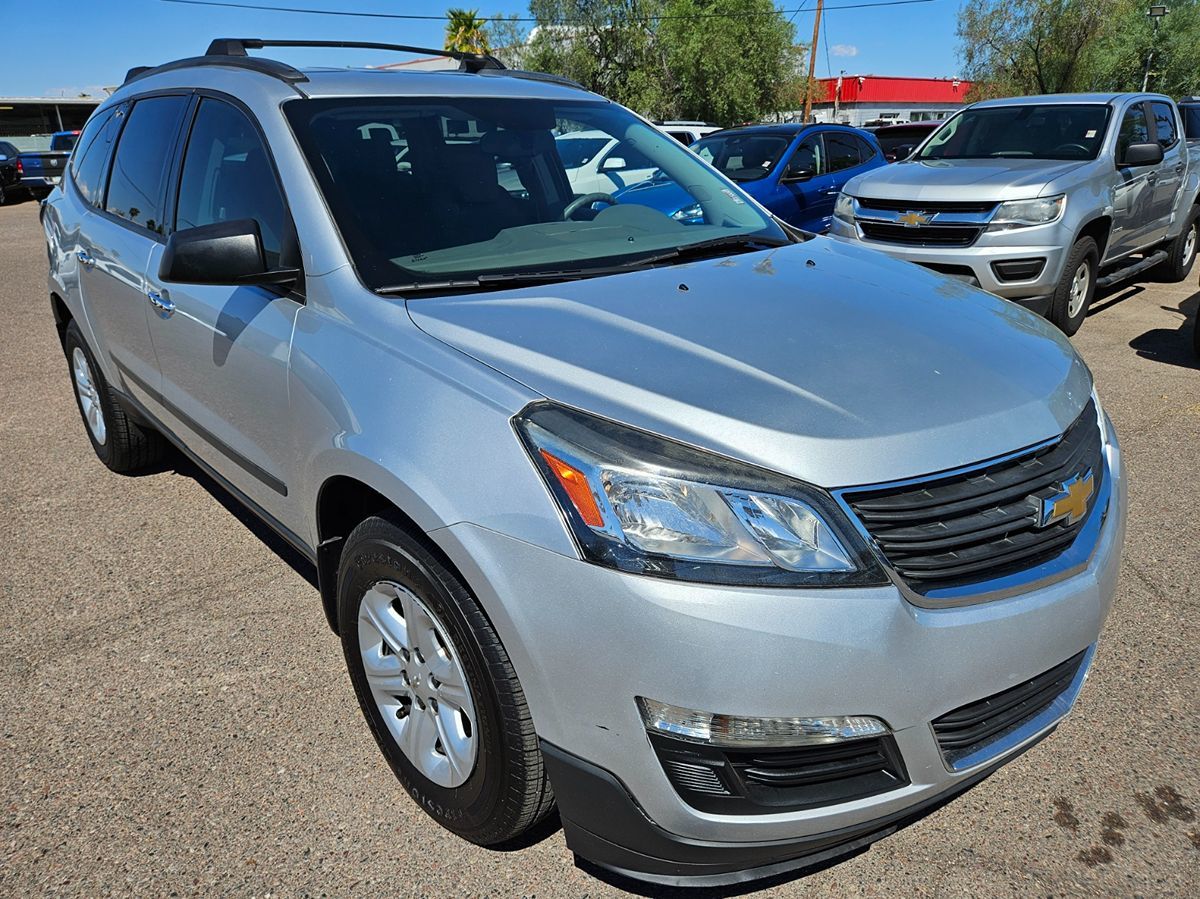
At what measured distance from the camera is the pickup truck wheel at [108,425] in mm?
4262

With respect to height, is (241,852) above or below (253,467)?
below

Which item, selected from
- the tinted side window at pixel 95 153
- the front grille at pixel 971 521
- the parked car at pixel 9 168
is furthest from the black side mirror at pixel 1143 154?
the parked car at pixel 9 168

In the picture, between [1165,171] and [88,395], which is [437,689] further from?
[1165,171]

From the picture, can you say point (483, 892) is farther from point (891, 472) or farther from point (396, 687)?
point (891, 472)

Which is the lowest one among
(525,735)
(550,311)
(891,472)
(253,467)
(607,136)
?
(525,735)

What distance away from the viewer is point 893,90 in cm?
6206

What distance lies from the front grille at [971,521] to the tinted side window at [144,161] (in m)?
2.81

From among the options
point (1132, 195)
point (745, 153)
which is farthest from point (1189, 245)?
point (745, 153)

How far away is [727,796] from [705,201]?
7.31 ft

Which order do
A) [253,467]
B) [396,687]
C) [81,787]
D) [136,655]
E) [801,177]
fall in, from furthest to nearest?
[801,177], [136,655], [253,467], [81,787], [396,687]

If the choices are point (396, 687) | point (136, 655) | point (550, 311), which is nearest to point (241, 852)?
point (396, 687)

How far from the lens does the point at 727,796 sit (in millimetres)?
1705

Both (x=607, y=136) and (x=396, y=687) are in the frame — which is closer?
(x=396, y=687)

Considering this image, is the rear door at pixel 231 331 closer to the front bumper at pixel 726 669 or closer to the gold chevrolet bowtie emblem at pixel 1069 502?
the front bumper at pixel 726 669
